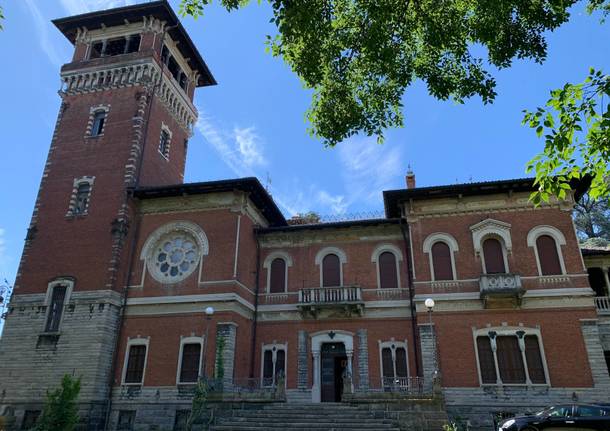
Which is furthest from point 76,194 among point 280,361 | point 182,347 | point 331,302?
point 331,302

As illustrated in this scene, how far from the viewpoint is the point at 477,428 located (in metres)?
18.3

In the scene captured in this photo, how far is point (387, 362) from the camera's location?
852 inches

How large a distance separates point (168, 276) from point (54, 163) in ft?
34.3

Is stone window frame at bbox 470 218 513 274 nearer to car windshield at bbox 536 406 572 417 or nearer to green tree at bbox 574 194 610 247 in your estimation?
car windshield at bbox 536 406 572 417

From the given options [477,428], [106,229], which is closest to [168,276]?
[106,229]

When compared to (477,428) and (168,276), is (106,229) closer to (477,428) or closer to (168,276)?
(168,276)

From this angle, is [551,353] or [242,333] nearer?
[551,353]

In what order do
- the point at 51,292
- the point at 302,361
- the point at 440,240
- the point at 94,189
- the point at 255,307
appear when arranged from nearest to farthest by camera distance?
the point at 440,240 → the point at 302,361 → the point at 51,292 → the point at 255,307 → the point at 94,189

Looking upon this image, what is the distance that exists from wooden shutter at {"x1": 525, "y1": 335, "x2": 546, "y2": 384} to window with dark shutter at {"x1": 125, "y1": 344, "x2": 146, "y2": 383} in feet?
57.6

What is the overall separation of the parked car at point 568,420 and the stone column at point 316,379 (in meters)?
9.75

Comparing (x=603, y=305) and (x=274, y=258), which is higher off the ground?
(x=274, y=258)

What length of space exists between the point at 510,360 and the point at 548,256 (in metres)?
5.17

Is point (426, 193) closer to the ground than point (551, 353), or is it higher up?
higher up

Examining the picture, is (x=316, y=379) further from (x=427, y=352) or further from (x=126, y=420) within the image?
(x=126, y=420)
